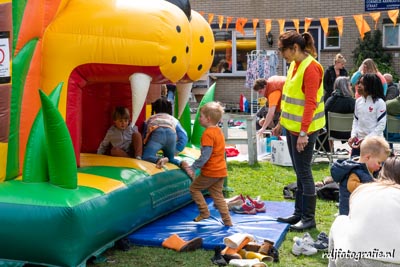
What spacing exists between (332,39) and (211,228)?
1360 centimetres

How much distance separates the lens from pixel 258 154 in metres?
10.5

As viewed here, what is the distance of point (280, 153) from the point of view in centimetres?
948

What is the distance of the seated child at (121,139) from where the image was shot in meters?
6.21

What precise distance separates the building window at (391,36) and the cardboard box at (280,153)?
9500mm

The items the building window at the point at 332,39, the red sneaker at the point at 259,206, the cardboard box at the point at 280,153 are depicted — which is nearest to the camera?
the red sneaker at the point at 259,206

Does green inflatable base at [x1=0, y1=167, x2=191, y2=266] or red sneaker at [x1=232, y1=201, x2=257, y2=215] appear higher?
green inflatable base at [x1=0, y1=167, x2=191, y2=266]

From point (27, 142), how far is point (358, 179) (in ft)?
8.39

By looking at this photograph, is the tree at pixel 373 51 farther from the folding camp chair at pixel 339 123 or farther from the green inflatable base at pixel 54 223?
the green inflatable base at pixel 54 223

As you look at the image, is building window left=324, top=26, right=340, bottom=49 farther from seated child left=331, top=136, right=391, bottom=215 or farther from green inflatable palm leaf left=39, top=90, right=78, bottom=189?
green inflatable palm leaf left=39, top=90, right=78, bottom=189

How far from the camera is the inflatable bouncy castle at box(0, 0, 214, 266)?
4.48 metres

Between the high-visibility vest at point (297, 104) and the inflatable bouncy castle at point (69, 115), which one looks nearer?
the inflatable bouncy castle at point (69, 115)

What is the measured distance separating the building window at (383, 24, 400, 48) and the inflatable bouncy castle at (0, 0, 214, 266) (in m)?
13.1

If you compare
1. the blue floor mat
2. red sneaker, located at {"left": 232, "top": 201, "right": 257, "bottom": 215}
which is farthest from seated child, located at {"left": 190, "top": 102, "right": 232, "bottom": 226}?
red sneaker, located at {"left": 232, "top": 201, "right": 257, "bottom": 215}

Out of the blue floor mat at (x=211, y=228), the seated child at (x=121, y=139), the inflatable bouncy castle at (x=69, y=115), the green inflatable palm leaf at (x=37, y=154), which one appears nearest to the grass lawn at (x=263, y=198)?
the blue floor mat at (x=211, y=228)
